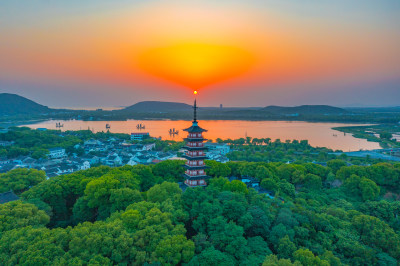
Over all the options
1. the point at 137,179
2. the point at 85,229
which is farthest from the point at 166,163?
the point at 85,229

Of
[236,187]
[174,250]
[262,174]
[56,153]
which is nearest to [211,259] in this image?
[174,250]

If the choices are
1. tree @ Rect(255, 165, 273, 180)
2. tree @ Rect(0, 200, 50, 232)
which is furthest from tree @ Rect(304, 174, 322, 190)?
tree @ Rect(0, 200, 50, 232)

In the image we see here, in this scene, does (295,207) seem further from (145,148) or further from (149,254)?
(145,148)

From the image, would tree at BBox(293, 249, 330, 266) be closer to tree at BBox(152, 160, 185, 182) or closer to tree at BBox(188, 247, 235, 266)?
tree at BBox(188, 247, 235, 266)

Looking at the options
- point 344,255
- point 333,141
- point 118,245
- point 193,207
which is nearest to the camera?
point 118,245

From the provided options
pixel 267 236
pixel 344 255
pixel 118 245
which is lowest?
pixel 344 255

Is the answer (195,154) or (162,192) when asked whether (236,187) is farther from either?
(162,192)

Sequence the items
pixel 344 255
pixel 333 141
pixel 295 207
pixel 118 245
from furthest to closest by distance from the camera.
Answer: pixel 333 141 → pixel 295 207 → pixel 344 255 → pixel 118 245

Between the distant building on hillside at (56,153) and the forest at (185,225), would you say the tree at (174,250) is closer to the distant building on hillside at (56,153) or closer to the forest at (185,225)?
the forest at (185,225)
